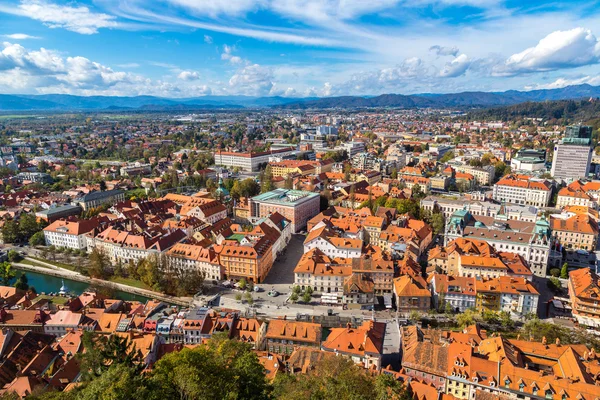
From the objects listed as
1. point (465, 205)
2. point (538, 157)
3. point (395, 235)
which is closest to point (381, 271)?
point (395, 235)

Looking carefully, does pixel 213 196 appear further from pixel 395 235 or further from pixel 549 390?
pixel 549 390

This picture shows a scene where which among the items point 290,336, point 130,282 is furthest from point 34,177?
point 290,336

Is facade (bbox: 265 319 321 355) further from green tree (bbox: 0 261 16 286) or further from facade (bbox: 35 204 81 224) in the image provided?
facade (bbox: 35 204 81 224)

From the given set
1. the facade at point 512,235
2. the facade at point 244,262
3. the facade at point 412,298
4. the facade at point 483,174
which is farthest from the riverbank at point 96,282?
the facade at point 483,174

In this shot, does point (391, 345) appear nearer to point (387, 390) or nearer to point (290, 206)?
point (387, 390)

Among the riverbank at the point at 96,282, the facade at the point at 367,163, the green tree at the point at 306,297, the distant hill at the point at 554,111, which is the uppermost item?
the distant hill at the point at 554,111

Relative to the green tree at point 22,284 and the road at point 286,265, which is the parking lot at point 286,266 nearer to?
the road at point 286,265
